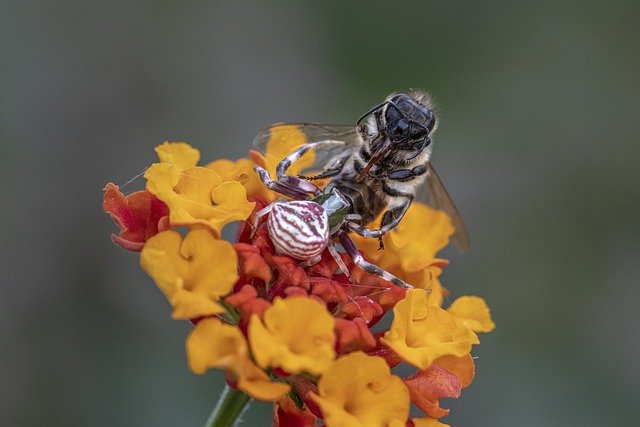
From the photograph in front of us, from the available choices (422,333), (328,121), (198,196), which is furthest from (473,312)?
(328,121)

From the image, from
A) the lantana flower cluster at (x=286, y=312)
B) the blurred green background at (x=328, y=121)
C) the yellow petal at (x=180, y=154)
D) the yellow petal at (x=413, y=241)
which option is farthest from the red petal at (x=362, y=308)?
the blurred green background at (x=328, y=121)

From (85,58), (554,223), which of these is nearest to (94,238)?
(85,58)

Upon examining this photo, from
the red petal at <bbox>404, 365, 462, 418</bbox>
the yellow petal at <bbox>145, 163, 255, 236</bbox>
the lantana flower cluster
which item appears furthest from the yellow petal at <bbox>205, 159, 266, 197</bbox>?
the red petal at <bbox>404, 365, 462, 418</bbox>

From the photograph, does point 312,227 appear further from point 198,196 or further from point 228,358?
point 228,358

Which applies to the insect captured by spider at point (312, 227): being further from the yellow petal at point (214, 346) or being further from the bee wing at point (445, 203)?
the bee wing at point (445, 203)

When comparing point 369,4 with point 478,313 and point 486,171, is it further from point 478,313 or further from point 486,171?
point 478,313

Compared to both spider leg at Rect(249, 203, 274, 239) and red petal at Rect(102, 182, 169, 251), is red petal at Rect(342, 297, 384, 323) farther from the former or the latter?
red petal at Rect(102, 182, 169, 251)
